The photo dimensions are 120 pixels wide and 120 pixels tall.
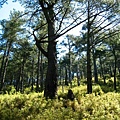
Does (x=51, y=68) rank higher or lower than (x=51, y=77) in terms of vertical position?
higher

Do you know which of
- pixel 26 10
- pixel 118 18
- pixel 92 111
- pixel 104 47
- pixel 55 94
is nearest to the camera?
pixel 92 111

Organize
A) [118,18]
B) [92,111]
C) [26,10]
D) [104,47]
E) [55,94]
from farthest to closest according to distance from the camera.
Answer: [104,47] → [118,18] → [26,10] → [55,94] → [92,111]

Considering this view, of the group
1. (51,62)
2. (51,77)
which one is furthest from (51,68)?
(51,77)

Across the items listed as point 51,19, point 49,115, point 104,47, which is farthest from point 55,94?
point 104,47

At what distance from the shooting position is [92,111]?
28.6 ft

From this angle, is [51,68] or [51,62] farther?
[51,62]

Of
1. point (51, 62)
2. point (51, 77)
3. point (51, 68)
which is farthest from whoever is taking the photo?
point (51, 62)

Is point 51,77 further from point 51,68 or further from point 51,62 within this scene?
point 51,62

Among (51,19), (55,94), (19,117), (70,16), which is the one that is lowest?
(19,117)

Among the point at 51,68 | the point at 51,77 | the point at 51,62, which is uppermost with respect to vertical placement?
the point at 51,62

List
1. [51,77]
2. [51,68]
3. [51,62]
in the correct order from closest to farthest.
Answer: [51,77] < [51,68] < [51,62]

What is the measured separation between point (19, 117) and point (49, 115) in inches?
47.1

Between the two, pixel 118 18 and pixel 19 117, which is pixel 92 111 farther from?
pixel 118 18

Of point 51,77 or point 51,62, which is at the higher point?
point 51,62
